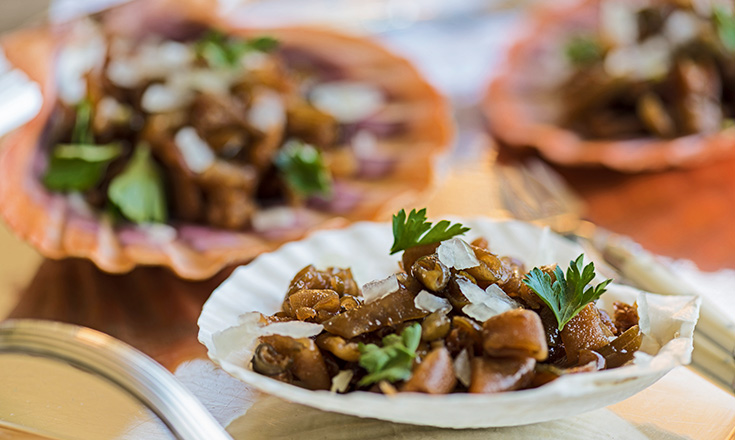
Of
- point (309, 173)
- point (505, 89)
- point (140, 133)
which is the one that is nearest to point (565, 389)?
point (309, 173)

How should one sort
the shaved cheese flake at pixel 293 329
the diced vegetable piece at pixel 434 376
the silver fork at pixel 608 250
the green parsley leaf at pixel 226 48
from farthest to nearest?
the green parsley leaf at pixel 226 48 → the silver fork at pixel 608 250 → the shaved cheese flake at pixel 293 329 → the diced vegetable piece at pixel 434 376

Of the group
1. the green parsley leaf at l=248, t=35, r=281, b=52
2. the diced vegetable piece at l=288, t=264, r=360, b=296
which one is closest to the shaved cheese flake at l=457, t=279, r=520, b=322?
the diced vegetable piece at l=288, t=264, r=360, b=296

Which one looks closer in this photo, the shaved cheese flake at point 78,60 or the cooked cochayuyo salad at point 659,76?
the shaved cheese flake at point 78,60

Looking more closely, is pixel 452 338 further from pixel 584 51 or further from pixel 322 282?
pixel 584 51

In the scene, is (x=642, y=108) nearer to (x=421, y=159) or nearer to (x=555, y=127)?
(x=555, y=127)

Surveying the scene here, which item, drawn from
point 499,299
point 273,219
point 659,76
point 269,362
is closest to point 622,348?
point 499,299

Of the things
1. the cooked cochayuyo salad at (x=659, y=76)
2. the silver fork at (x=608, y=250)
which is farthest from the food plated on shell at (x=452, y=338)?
the cooked cochayuyo salad at (x=659, y=76)

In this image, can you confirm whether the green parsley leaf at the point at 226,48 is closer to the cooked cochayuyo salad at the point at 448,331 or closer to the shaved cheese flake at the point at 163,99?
the shaved cheese flake at the point at 163,99
